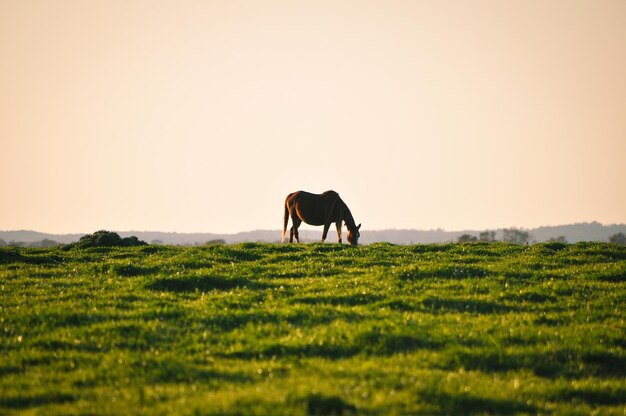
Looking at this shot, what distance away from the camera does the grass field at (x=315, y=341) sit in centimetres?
919

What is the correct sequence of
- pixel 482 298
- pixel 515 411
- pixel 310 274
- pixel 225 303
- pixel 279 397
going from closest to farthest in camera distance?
pixel 279 397
pixel 515 411
pixel 225 303
pixel 482 298
pixel 310 274

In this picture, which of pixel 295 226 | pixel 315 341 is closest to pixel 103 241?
pixel 295 226

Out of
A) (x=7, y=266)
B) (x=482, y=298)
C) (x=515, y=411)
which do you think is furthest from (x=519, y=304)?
(x=7, y=266)

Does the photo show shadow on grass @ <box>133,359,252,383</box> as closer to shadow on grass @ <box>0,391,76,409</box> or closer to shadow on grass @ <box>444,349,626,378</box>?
shadow on grass @ <box>0,391,76,409</box>

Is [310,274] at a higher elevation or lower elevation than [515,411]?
higher

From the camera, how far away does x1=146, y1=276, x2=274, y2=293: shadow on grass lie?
18.7 metres

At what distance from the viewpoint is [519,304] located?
16.6 m

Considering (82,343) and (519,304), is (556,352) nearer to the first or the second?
(519,304)

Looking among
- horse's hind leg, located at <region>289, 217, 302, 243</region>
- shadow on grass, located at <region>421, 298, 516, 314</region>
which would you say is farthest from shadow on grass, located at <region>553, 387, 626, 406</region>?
horse's hind leg, located at <region>289, 217, 302, 243</region>

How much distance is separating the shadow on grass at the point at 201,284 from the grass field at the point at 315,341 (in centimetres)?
7

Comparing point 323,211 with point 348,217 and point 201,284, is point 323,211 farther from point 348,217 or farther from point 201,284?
point 201,284

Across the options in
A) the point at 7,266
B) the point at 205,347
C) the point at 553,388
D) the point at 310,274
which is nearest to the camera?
the point at 553,388

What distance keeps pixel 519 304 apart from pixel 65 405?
510 inches

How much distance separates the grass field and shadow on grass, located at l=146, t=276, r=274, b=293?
0.22 feet
